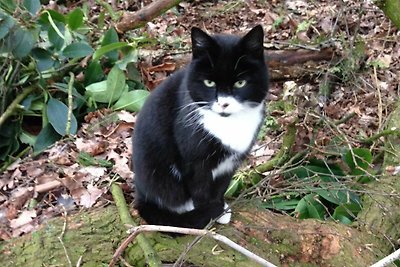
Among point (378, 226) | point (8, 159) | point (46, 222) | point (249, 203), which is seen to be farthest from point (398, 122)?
point (8, 159)

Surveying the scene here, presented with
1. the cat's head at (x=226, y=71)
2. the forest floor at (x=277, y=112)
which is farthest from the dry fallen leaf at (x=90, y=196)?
the cat's head at (x=226, y=71)

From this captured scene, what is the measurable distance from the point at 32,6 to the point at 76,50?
47cm

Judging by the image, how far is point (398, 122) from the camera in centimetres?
336

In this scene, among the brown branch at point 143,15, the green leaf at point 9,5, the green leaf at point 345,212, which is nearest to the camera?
the green leaf at point 345,212

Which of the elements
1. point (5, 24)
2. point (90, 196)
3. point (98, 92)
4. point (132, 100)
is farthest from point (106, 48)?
point (90, 196)

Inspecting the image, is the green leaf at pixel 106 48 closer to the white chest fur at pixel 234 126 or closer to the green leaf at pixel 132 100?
the green leaf at pixel 132 100

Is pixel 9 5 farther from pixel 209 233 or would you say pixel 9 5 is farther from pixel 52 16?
pixel 209 233

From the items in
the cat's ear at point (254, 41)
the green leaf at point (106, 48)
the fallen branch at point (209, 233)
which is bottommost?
the green leaf at point (106, 48)

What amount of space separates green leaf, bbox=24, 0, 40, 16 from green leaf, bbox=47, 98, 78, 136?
0.67 meters

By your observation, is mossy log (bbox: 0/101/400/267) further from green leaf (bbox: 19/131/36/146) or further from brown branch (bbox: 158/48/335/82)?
brown branch (bbox: 158/48/335/82)

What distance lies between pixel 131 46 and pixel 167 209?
1.90 m

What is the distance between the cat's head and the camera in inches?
90.1

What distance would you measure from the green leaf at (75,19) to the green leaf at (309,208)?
7.14 ft

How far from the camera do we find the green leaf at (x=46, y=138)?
12.4ft
